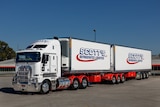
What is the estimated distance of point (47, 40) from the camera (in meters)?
21.7

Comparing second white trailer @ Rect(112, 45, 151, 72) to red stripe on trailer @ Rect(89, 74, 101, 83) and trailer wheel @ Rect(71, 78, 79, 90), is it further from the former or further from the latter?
trailer wheel @ Rect(71, 78, 79, 90)

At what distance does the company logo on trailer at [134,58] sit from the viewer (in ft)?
112

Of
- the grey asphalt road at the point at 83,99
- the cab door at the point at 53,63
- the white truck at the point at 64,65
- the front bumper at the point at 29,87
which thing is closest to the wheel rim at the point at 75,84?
the white truck at the point at 64,65

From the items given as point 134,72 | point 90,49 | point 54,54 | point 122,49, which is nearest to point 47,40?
point 54,54

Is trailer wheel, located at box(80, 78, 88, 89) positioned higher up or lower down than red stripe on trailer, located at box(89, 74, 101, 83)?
lower down

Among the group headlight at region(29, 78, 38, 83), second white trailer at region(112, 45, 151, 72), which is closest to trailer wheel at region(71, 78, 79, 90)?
headlight at region(29, 78, 38, 83)

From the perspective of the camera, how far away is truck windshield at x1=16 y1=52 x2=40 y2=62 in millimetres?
19906

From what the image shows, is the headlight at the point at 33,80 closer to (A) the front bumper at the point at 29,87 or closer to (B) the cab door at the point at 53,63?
(A) the front bumper at the point at 29,87

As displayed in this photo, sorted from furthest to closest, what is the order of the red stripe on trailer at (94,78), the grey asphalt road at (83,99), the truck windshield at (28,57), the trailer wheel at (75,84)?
1. the red stripe on trailer at (94,78)
2. the trailer wheel at (75,84)
3. the truck windshield at (28,57)
4. the grey asphalt road at (83,99)

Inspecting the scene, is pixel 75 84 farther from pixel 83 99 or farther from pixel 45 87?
pixel 83 99

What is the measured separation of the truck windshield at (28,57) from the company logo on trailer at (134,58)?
644 inches

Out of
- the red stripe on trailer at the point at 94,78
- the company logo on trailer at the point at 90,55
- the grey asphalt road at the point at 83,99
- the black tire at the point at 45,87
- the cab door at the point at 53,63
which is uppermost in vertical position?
the company logo on trailer at the point at 90,55

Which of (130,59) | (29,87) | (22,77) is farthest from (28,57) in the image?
(130,59)

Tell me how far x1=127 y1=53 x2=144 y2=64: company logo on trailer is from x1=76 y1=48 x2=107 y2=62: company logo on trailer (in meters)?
6.73
